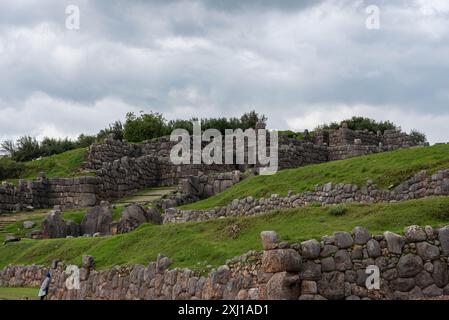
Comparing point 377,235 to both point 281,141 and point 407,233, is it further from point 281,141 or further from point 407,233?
point 281,141

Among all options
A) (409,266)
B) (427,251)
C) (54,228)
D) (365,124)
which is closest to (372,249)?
(409,266)

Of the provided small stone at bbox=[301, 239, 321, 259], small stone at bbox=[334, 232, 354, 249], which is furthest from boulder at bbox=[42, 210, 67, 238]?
small stone at bbox=[334, 232, 354, 249]

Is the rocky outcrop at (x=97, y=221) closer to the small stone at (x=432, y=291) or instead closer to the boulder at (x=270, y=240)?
the boulder at (x=270, y=240)

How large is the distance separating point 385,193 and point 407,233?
907 cm

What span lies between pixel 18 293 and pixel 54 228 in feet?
24.0

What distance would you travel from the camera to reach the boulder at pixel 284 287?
13883 mm

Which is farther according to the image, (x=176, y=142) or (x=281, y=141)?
(x=176, y=142)

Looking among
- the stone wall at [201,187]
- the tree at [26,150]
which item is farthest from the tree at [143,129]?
the stone wall at [201,187]

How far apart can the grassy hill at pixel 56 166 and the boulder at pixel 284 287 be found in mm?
30005

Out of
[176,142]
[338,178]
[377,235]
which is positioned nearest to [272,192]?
[338,178]

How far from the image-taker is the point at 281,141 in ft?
139

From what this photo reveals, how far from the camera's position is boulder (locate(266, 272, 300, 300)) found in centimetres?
1388

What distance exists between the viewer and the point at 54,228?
96.0 ft
